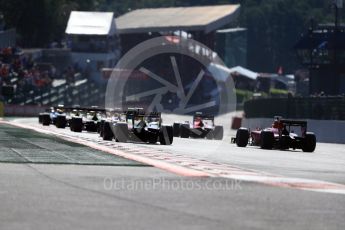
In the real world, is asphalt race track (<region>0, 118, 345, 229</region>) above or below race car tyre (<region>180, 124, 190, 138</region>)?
below

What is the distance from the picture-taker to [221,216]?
32.6ft

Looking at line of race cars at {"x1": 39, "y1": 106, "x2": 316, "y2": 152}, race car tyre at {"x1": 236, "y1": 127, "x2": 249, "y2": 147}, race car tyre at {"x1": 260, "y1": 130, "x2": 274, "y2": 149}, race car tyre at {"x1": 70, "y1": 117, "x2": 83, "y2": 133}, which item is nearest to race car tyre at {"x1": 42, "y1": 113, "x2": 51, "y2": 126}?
race car tyre at {"x1": 70, "y1": 117, "x2": 83, "y2": 133}

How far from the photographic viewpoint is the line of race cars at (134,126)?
25984 millimetres

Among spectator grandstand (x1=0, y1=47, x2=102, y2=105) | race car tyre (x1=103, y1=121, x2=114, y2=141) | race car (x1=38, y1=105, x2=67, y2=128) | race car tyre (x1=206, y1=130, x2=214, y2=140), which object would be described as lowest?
race car tyre (x1=206, y1=130, x2=214, y2=140)

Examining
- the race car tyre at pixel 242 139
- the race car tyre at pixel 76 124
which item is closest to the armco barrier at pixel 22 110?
the race car tyre at pixel 76 124

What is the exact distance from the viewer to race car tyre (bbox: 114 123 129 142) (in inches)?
1019

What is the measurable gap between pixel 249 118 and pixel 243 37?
6757cm

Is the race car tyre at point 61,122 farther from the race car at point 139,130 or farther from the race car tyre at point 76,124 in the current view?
the race car at point 139,130

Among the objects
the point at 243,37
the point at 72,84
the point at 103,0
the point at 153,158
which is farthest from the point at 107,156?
the point at 103,0

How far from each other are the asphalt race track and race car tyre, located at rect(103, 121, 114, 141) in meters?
8.18

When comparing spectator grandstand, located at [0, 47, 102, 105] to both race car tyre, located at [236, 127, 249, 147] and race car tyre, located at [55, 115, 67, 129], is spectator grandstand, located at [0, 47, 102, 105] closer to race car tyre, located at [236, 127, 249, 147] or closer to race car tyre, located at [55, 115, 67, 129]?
race car tyre, located at [55, 115, 67, 129]

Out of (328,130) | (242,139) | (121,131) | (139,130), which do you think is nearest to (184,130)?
(328,130)

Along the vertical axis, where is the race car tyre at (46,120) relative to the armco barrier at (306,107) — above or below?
below

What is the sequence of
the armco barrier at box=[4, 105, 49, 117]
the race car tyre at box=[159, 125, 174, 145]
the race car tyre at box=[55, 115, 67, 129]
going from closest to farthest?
the race car tyre at box=[159, 125, 174, 145] < the race car tyre at box=[55, 115, 67, 129] < the armco barrier at box=[4, 105, 49, 117]
